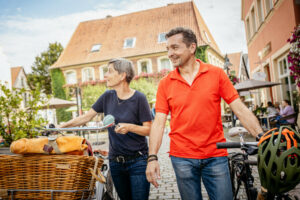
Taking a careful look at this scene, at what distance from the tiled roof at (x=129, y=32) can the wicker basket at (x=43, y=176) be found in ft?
84.5

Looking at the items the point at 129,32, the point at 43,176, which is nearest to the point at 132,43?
the point at 129,32

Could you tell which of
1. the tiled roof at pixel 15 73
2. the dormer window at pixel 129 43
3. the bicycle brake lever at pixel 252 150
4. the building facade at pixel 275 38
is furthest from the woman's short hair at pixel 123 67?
the tiled roof at pixel 15 73

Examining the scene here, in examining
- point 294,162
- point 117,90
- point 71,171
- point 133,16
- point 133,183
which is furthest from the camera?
point 133,16

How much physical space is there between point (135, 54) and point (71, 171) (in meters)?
26.8

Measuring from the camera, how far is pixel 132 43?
2961 centimetres

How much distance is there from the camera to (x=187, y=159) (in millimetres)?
2088

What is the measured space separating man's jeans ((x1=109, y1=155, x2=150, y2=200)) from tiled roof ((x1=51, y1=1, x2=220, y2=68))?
82.0 feet

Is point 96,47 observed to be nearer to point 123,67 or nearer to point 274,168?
point 123,67

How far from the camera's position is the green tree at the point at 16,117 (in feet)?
9.13

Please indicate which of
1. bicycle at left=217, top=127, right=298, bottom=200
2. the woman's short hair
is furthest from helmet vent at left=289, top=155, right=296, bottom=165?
the woman's short hair

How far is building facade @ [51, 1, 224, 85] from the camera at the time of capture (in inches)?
1099

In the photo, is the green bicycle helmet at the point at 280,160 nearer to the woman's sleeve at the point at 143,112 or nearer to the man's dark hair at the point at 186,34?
the man's dark hair at the point at 186,34

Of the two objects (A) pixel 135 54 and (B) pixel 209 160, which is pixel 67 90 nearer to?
(A) pixel 135 54

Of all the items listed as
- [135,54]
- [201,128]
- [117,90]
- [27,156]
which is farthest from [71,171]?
[135,54]
